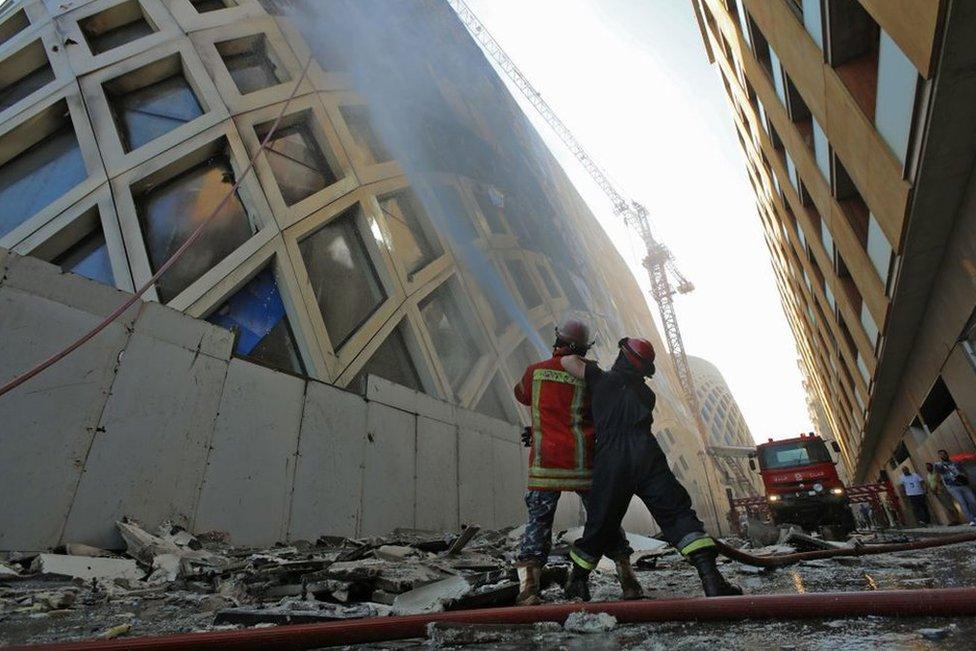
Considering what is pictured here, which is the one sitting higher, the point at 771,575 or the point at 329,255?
the point at 329,255

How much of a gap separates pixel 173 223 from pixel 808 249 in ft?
48.3

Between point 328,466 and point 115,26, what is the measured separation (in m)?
8.65

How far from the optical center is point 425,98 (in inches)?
481

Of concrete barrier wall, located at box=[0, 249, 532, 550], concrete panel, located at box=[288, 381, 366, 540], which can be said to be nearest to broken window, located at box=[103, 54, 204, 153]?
concrete barrier wall, located at box=[0, 249, 532, 550]

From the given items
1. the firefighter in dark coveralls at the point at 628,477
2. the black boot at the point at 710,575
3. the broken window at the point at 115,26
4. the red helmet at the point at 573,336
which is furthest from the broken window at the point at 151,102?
the black boot at the point at 710,575

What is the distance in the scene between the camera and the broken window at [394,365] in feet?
25.8

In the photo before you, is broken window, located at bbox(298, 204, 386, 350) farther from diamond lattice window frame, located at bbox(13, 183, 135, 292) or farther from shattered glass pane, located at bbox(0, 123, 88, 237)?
shattered glass pane, located at bbox(0, 123, 88, 237)

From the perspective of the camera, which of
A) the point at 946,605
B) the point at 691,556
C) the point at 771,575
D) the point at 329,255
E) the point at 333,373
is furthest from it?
the point at 329,255

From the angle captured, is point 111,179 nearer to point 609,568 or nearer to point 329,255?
point 329,255

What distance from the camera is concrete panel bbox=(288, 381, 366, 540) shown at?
5.76 meters

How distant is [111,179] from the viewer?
646cm

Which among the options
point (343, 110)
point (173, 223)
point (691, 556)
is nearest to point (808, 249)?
point (343, 110)

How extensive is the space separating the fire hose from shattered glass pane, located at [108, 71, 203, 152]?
7.93m

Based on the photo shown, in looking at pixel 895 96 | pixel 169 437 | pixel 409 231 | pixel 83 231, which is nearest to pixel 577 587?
pixel 169 437
